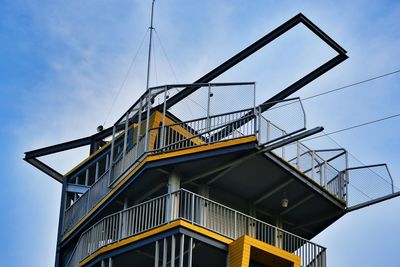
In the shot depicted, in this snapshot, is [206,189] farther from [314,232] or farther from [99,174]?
[99,174]

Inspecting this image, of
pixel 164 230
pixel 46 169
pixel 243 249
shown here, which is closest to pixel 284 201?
pixel 243 249

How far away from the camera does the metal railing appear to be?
3956cm

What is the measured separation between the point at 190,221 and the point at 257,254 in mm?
3030

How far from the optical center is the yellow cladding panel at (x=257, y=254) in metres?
38.5

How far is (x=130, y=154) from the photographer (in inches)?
1681

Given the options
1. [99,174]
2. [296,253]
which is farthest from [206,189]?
[99,174]

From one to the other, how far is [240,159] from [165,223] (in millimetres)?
3615

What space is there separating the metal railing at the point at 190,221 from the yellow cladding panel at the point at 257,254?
845 millimetres

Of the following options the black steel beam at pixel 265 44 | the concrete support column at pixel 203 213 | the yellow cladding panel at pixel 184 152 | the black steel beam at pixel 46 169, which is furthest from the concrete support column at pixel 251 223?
the black steel beam at pixel 46 169

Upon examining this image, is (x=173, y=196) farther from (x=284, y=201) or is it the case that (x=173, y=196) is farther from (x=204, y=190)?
(x=284, y=201)

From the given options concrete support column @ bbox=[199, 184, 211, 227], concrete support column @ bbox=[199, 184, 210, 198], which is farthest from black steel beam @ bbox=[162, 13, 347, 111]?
concrete support column @ bbox=[199, 184, 211, 227]

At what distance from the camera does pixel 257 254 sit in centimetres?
3962

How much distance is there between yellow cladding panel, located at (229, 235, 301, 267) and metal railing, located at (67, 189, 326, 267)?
84 cm

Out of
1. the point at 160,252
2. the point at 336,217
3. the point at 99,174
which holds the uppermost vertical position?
the point at 99,174
